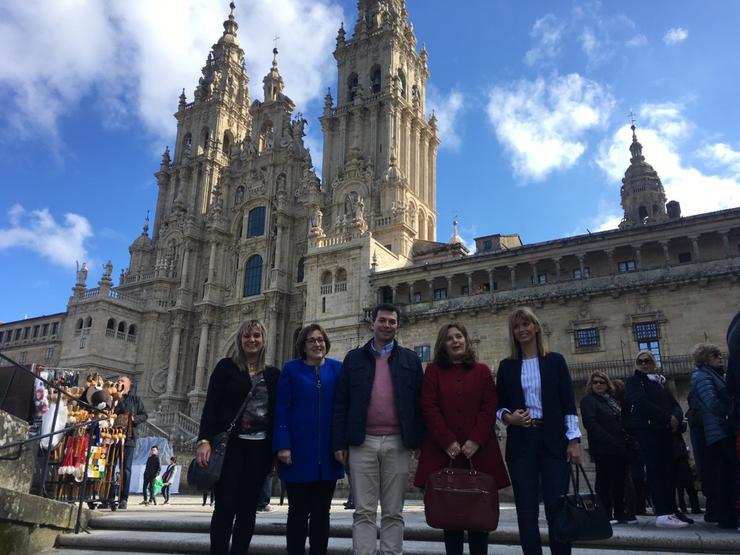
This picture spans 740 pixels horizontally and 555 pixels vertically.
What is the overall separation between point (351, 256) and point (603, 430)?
26725 mm

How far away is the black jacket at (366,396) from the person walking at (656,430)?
3.79 metres

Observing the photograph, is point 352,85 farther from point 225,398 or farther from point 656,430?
point 225,398

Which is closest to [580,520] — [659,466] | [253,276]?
[659,466]

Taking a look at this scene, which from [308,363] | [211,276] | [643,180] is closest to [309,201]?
[211,276]

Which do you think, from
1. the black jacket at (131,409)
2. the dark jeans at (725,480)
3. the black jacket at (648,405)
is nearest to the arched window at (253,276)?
the black jacket at (131,409)

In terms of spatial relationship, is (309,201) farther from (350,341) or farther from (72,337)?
(72,337)

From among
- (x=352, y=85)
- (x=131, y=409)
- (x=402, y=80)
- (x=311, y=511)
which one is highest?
(x=402, y=80)

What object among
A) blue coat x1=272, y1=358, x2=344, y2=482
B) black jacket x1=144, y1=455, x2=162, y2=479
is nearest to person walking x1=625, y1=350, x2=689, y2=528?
blue coat x1=272, y1=358, x2=344, y2=482

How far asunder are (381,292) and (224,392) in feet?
89.5

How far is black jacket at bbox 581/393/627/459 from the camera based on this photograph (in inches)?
325

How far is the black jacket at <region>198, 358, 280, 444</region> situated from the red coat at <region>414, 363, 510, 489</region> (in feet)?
5.17

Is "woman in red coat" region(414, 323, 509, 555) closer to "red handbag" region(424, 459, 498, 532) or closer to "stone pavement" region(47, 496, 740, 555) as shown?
"red handbag" region(424, 459, 498, 532)

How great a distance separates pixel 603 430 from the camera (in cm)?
830

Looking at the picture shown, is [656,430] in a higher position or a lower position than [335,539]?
higher
